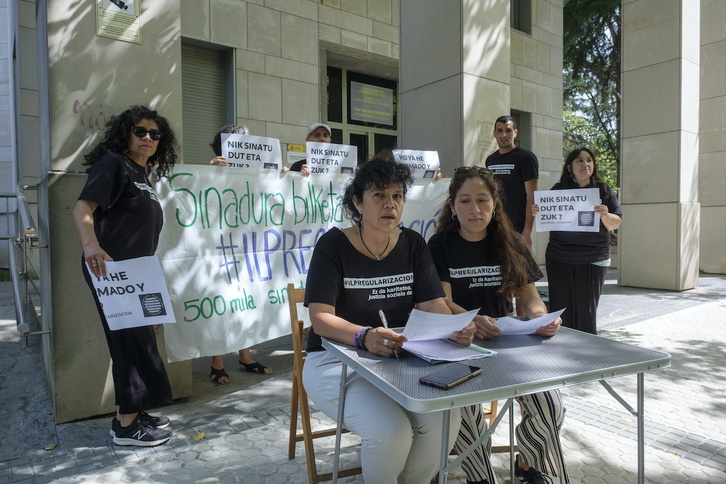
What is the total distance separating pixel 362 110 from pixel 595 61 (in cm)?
1072

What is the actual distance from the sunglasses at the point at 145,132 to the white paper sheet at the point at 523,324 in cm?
235

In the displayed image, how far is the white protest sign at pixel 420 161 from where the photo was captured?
514cm

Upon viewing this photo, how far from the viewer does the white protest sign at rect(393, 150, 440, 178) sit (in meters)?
5.14

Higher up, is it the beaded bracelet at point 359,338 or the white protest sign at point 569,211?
the white protest sign at point 569,211

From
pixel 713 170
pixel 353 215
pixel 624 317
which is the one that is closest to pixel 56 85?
pixel 353 215

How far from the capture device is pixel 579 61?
17797 mm

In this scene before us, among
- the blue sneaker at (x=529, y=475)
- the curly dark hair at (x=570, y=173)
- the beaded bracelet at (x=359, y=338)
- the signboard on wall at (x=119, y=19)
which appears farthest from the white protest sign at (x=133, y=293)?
the curly dark hair at (x=570, y=173)

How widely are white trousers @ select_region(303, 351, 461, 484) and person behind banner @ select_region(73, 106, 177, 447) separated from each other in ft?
4.44

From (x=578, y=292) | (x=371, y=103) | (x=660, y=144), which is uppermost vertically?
(x=371, y=103)

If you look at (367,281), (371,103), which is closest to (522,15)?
(371,103)

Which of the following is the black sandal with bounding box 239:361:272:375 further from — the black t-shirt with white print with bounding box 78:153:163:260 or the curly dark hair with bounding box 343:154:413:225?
the curly dark hair with bounding box 343:154:413:225

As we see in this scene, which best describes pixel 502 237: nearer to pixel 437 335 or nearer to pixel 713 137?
pixel 437 335

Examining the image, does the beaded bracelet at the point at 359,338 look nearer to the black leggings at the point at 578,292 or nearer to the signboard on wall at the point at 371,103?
the black leggings at the point at 578,292

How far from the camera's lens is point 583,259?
4.11m
